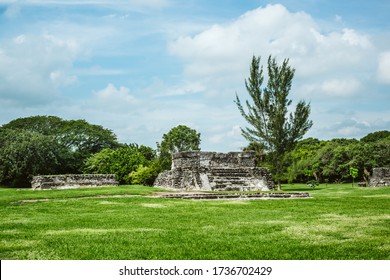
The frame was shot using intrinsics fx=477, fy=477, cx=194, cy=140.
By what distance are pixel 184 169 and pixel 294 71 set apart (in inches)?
384

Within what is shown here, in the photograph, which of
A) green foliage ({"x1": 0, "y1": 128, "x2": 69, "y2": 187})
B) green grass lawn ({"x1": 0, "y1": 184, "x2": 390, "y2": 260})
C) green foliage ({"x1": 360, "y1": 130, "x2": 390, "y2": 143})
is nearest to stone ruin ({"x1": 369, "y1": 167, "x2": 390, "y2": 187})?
green grass lawn ({"x1": 0, "y1": 184, "x2": 390, "y2": 260})

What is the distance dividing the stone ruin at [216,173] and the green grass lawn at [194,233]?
11.6 meters

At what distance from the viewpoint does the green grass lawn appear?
23.6ft

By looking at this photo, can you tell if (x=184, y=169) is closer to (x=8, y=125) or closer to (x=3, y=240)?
(x=3, y=240)

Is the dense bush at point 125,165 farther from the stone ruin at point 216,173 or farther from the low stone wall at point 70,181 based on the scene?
the stone ruin at point 216,173

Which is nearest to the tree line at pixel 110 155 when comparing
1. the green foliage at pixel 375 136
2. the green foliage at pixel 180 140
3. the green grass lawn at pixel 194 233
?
the green foliage at pixel 180 140

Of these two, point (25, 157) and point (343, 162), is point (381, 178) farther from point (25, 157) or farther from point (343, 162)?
point (25, 157)

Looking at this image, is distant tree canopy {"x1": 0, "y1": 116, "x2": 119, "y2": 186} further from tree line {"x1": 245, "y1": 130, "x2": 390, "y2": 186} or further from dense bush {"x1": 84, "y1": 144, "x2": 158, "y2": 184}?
tree line {"x1": 245, "y1": 130, "x2": 390, "y2": 186}

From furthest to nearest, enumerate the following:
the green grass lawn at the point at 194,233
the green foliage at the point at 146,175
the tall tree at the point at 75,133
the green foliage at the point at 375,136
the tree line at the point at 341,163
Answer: the green foliage at the point at 375,136 < the tall tree at the point at 75,133 < the tree line at the point at 341,163 < the green foliage at the point at 146,175 < the green grass lawn at the point at 194,233

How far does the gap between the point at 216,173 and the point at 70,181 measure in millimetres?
9495

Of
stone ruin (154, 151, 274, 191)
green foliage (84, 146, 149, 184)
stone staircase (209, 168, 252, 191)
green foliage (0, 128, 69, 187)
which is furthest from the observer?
green foliage (0, 128, 69, 187)

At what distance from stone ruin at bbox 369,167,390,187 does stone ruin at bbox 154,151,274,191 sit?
10.5 metres

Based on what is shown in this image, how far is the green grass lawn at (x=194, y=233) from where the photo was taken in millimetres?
7199
